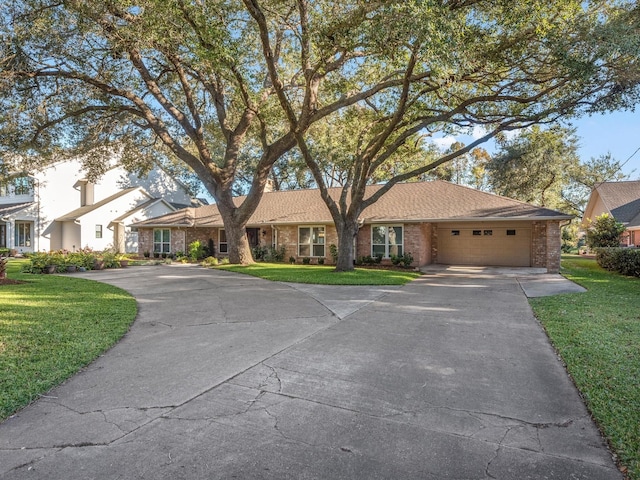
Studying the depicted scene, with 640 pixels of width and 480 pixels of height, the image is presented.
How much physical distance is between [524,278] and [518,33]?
8.40 meters

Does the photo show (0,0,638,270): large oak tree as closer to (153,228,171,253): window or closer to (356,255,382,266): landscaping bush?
(356,255,382,266): landscaping bush

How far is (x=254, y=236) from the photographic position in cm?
2370

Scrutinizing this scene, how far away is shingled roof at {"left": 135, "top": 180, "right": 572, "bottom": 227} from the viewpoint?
1711 centimetres

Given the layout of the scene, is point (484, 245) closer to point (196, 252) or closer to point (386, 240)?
point (386, 240)

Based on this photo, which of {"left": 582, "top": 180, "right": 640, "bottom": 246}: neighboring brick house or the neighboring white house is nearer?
{"left": 582, "top": 180, "right": 640, "bottom": 246}: neighboring brick house

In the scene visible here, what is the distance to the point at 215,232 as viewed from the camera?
24.0 m

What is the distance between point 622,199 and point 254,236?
25.6 m

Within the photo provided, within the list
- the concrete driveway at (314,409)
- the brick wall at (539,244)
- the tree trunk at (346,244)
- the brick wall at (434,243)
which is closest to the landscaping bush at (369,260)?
the brick wall at (434,243)

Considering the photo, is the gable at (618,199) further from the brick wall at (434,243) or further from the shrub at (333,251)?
the shrub at (333,251)

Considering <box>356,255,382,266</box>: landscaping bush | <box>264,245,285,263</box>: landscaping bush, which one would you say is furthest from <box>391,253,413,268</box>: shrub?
<box>264,245,285,263</box>: landscaping bush

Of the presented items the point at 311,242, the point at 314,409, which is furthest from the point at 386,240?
the point at 314,409

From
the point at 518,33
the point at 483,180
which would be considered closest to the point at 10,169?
the point at 518,33

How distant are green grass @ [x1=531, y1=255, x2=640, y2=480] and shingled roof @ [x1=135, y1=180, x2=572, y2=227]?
24.5ft

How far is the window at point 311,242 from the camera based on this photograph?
2067 centimetres
